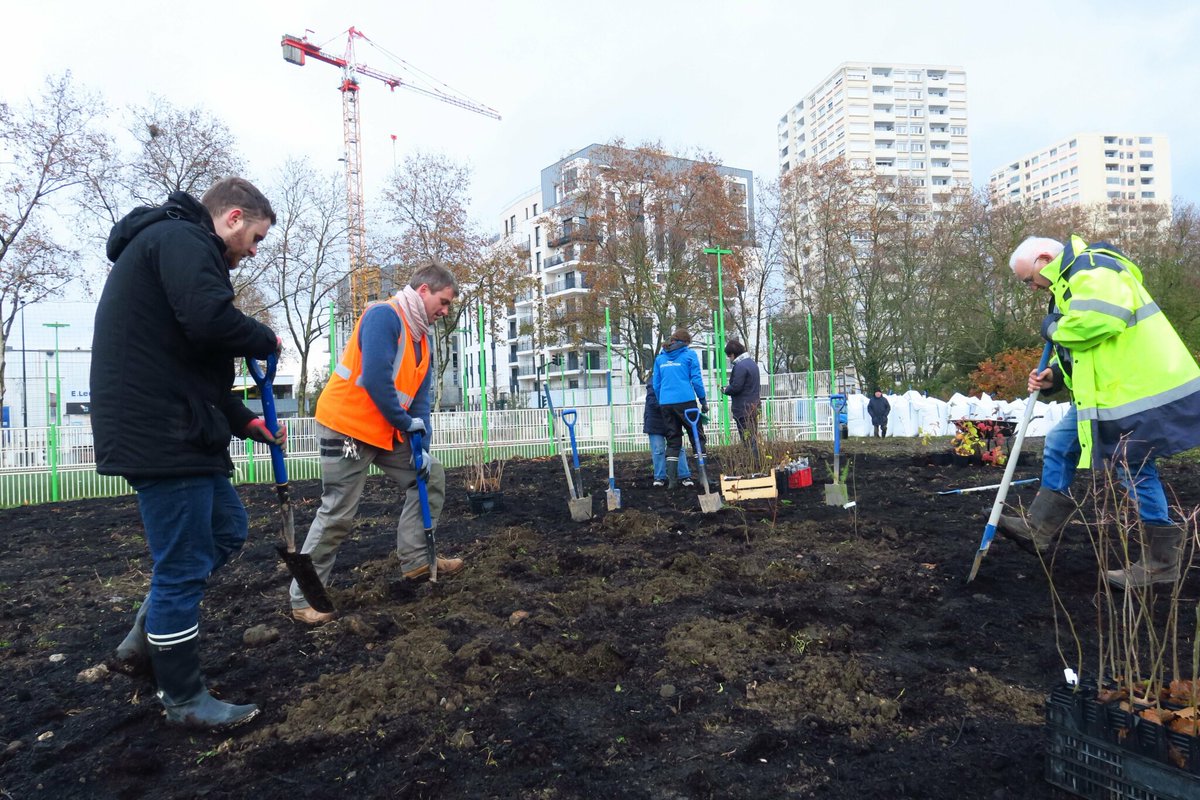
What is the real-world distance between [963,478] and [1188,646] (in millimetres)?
6170

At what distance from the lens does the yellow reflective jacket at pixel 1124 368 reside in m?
3.40

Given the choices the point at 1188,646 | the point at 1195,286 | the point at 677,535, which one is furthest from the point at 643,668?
the point at 1195,286

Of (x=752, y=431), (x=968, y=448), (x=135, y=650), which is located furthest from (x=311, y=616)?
(x=968, y=448)

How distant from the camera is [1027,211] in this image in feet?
89.5

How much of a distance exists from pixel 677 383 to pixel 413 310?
4.90 meters

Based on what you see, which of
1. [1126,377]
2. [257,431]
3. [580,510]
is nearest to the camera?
[257,431]

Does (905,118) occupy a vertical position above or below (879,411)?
above

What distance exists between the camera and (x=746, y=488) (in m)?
6.96

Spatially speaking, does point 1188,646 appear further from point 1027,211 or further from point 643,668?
point 1027,211

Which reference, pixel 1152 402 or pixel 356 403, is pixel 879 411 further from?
pixel 356 403

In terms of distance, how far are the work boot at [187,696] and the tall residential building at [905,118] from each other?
299 feet

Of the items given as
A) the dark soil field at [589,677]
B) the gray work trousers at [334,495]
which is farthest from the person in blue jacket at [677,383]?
the gray work trousers at [334,495]

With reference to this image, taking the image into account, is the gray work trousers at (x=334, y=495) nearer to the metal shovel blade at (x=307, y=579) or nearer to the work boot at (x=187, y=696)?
the metal shovel blade at (x=307, y=579)

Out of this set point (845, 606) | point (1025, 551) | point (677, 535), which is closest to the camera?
point (845, 606)
